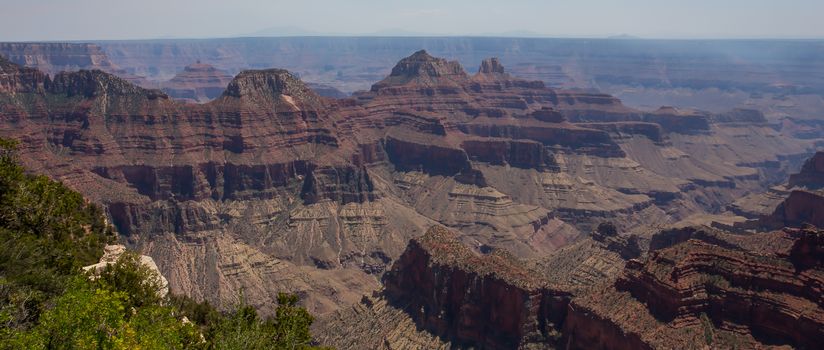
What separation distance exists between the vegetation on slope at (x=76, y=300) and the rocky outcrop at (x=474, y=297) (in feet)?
93.7

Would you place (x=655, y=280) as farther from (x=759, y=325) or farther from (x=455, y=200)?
(x=455, y=200)

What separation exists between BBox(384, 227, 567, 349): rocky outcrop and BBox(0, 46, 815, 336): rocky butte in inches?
15.8

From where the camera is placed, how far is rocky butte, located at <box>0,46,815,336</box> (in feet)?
350

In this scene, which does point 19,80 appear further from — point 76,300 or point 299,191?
point 76,300

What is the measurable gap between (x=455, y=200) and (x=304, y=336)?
121 m

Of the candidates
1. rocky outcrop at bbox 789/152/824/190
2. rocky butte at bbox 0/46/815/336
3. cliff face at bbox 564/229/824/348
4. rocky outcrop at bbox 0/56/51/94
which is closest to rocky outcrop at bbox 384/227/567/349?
rocky butte at bbox 0/46/815/336

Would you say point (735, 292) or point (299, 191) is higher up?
point (735, 292)

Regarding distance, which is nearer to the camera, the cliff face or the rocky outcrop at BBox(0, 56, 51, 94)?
the cliff face

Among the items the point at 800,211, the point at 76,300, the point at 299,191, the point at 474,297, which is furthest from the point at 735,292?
the point at 299,191

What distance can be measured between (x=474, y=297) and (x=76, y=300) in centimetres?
4860

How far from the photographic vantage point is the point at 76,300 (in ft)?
78.1

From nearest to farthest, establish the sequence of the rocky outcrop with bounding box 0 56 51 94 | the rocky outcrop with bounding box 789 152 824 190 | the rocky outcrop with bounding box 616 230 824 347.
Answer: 1. the rocky outcrop with bounding box 616 230 824 347
2. the rocky outcrop with bounding box 0 56 51 94
3. the rocky outcrop with bounding box 789 152 824 190

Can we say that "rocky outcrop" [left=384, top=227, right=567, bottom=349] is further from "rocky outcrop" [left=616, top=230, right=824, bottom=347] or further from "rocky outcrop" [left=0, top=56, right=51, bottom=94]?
"rocky outcrop" [left=0, top=56, right=51, bottom=94]

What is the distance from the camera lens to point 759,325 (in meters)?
52.5
